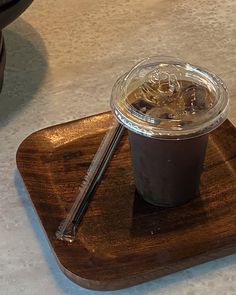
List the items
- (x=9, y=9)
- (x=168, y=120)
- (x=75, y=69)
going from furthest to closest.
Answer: (x=75, y=69), (x=9, y=9), (x=168, y=120)

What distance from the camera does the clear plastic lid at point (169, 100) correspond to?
1.73 feet

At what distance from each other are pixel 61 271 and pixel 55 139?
0.17 m

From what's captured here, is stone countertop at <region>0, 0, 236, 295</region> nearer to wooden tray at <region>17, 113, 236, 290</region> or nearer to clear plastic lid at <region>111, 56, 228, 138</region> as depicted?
wooden tray at <region>17, 113, 236, 290</region>

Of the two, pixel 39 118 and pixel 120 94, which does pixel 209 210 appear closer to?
pixel 120 94

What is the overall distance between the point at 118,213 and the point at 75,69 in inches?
12.5

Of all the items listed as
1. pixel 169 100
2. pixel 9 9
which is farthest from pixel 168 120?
pixel 9 9

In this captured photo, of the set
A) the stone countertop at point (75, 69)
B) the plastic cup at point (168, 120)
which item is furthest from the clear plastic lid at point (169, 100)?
the stone countertop at point (75, 69)

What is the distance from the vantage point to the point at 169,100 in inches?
21.6

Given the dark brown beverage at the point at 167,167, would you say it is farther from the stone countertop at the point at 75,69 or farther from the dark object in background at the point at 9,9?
the dark object in background at the point at 9,9

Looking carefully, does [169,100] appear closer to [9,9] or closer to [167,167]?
[167,167]

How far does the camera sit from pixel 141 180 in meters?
0.58

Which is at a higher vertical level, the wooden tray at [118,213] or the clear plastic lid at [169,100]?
the clear plastic lid at [169,100]

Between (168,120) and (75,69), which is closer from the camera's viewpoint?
(168,120)

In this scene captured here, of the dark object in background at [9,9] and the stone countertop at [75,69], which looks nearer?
the stone countertop at [75,69]
